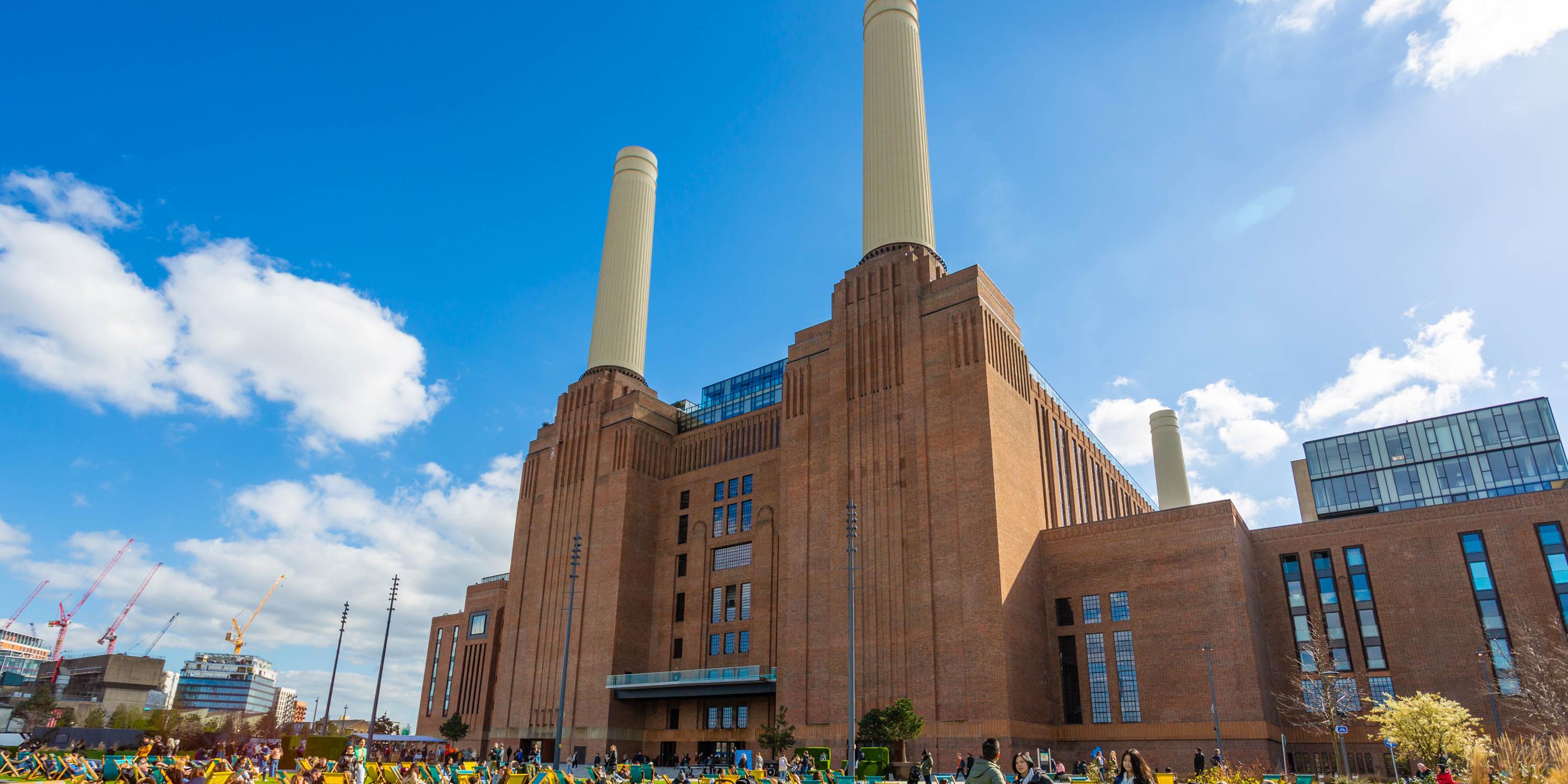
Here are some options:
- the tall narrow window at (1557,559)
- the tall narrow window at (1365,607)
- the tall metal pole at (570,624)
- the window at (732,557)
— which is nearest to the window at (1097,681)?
the tall narrow window at (1365,607)

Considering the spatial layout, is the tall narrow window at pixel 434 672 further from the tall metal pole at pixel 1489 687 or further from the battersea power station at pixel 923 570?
the tall metal pole at pixel 1489 687

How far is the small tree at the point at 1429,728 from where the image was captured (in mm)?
40625

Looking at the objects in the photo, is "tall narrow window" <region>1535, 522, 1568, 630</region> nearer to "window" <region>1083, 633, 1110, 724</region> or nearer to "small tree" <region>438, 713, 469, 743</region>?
"window" <region>1083, 633, 1110, 724</region>

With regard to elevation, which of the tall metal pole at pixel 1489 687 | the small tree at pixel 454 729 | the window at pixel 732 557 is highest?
the window at pixel 732 557

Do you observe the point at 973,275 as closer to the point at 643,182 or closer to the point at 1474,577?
the point at 1474,577

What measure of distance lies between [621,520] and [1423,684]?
52.8m

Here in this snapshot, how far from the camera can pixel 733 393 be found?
81.9 metres

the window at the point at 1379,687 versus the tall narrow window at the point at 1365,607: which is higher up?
the tall narrow window at the point at 1365,607

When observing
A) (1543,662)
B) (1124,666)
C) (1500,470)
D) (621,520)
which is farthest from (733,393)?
(1500,470)

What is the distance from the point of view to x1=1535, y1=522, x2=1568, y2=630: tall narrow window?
48.0 metres

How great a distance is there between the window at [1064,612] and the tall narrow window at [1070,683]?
81 centimetres

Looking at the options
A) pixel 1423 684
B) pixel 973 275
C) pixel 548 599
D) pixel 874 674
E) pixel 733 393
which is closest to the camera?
pixel 1423 684

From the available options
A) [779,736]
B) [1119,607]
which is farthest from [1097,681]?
[779,736]

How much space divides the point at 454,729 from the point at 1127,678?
187 ft
